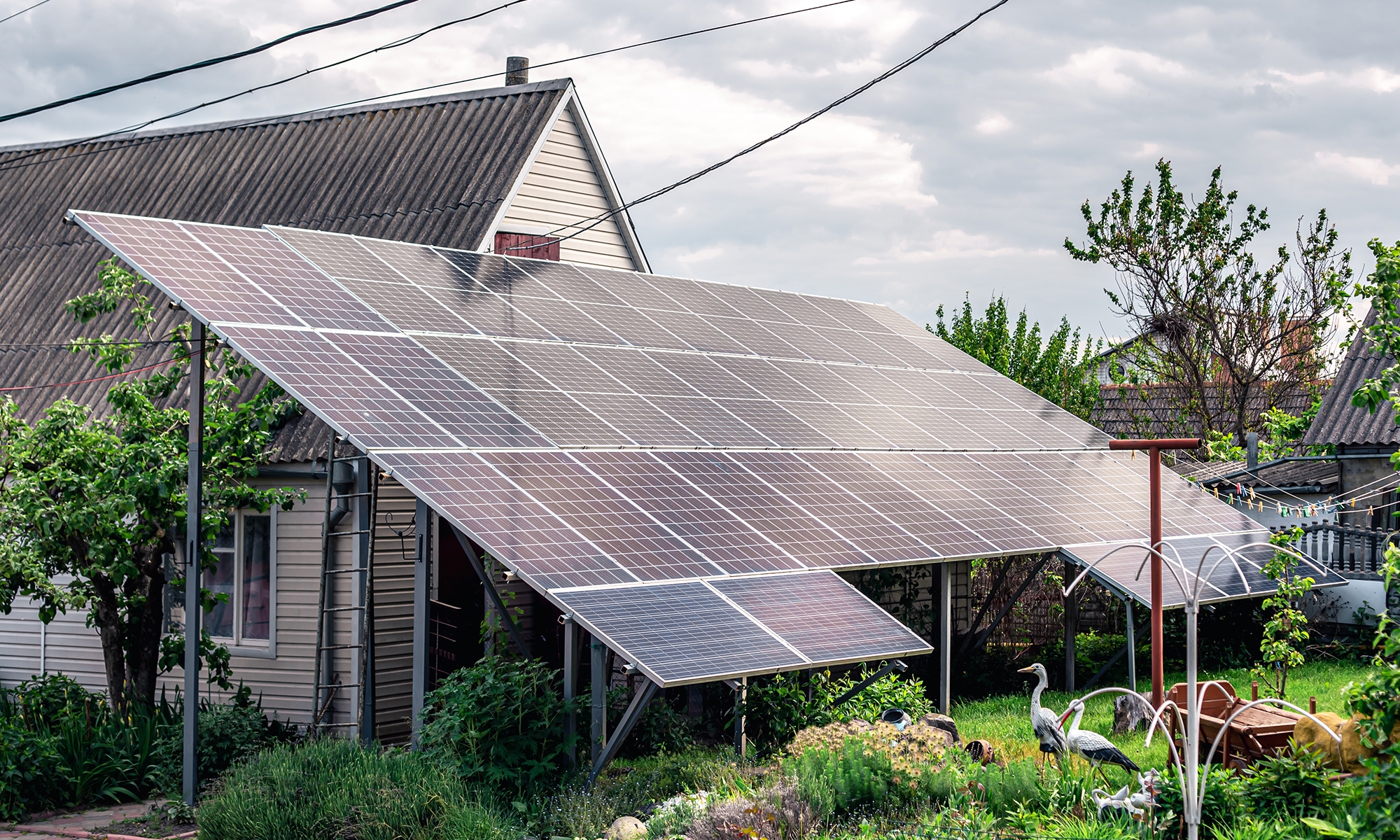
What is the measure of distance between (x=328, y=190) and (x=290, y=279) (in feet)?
21.9

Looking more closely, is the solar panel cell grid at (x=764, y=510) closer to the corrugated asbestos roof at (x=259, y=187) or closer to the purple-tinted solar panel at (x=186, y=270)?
the purple-tinted solar panel at (x=186, y=270)

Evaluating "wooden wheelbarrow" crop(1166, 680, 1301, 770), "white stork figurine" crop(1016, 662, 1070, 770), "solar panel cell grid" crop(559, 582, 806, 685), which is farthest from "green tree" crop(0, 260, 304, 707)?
"wooden wheelbarrow" crop(1166, 680, 1301, 770)

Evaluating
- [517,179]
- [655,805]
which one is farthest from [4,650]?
[655,805]

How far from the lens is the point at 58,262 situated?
70.8 ft

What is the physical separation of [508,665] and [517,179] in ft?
32.1

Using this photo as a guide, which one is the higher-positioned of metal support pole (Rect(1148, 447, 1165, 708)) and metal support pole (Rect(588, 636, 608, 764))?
metal support pole (Rect(1148, 447, 1165, 708))

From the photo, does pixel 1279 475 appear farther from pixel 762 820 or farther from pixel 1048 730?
pixel 762 820

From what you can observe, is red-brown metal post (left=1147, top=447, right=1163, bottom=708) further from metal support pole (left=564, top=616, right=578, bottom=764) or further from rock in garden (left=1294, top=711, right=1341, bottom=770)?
metal support pole (left=564, top=616, right=578, bottom=764)

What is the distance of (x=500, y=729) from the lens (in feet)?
36.4

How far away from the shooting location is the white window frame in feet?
52.1

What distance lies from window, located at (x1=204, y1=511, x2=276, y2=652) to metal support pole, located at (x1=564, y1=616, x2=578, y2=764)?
6.09 m

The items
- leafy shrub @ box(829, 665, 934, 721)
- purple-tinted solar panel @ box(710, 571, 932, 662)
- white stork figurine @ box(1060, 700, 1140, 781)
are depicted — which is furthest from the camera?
leafy shrub @ box(829, 665, 934, 721)

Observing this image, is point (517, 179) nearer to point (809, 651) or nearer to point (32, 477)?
point (32, 477)

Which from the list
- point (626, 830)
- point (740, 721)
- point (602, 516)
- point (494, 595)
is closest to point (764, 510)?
point (602, 516)
